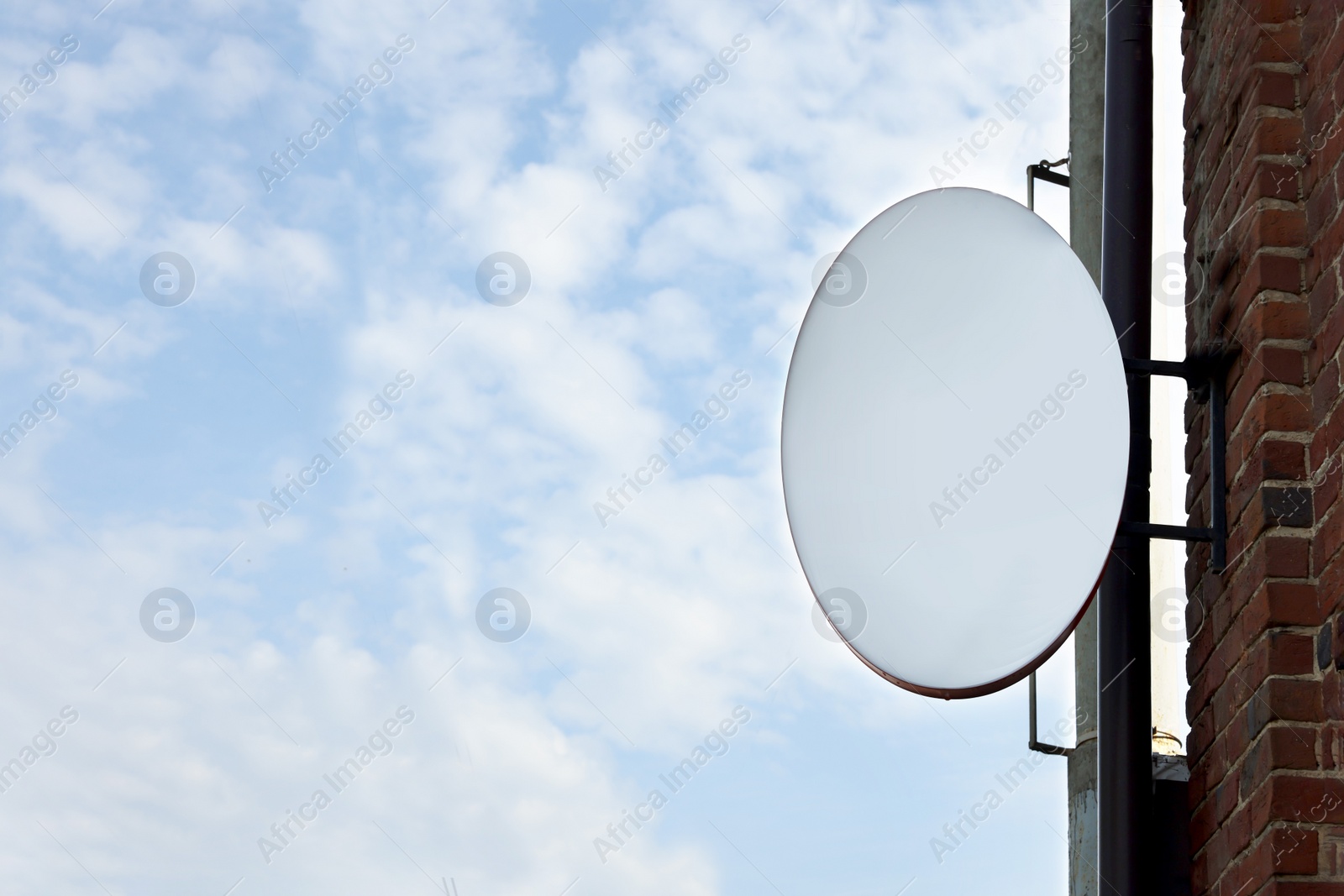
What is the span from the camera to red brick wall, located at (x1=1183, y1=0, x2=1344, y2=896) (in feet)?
7.51

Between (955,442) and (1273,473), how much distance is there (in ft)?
2.04

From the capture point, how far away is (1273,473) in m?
2.47

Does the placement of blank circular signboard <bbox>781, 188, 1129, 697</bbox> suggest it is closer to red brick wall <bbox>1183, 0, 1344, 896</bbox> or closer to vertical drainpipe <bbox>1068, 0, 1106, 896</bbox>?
red brick wall <bbox>1183, 0, 1344, 896</bbox>

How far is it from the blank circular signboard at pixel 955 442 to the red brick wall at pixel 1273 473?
429 millimetres

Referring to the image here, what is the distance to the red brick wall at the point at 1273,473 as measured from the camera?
229 cm

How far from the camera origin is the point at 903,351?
2602 mm

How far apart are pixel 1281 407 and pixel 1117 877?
983mm

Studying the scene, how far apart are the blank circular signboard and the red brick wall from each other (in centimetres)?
43

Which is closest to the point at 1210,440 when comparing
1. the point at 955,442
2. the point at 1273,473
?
the point at 1273,473

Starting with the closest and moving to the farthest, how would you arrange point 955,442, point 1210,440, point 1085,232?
point 955,442 < point 1210,440 < point 1085,232

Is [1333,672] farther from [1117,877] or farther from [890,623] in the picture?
[890,623]

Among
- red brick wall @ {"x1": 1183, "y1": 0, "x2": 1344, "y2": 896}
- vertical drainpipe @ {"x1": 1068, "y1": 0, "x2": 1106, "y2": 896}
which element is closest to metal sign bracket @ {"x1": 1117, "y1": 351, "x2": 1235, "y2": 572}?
red brick wall @ {"x1": 1183, "y1": 0, "x2": 1344, "y2": 896}

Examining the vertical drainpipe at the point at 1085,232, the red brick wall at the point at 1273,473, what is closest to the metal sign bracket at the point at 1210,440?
the red brick wall at the point at 1273,473

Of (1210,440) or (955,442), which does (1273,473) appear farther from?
(955,442)
